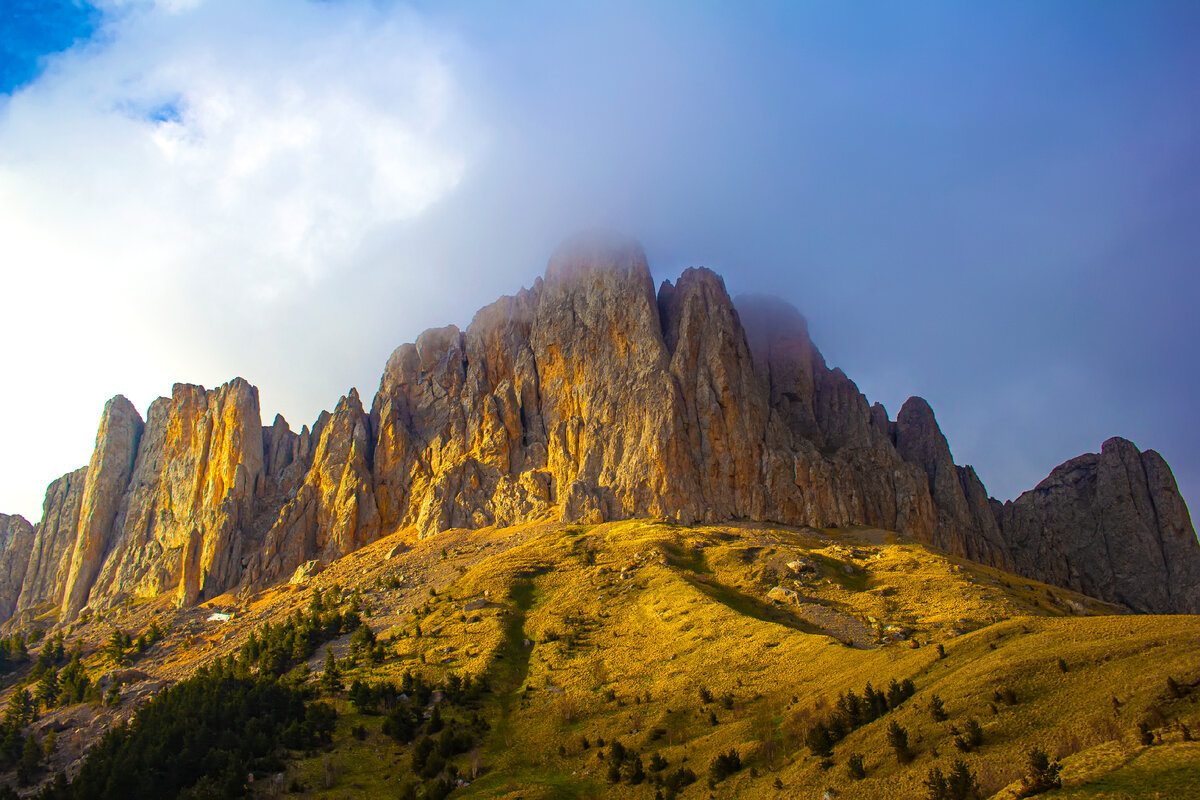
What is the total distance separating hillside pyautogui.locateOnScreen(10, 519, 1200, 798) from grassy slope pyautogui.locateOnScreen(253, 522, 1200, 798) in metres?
0.18

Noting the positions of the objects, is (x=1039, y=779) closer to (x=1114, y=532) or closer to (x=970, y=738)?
(x=970, y=738)

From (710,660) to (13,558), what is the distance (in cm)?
17100

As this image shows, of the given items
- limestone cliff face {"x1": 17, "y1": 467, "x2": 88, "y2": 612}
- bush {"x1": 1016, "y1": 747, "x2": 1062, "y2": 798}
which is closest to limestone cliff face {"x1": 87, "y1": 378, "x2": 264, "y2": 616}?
limestone cliff face {"x1": 17, "y1": 467, "x2": 88, "y2": 612}

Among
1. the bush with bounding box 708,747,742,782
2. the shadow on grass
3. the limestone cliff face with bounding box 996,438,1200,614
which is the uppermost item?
the limestone cliff face with bounding box 996,438,1200,614

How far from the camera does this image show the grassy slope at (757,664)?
94.3 feet

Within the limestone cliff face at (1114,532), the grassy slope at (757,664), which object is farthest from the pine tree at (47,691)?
the limestone cliff face at (1114,532)

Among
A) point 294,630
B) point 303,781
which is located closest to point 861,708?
point 303,781

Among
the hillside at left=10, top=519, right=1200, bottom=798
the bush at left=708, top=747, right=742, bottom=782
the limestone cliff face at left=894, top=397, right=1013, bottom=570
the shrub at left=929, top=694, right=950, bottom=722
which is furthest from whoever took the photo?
the limestone cliff face at left=894, top=397, right=1013, bottom=570

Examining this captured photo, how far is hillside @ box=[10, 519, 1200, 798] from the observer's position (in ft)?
96.1

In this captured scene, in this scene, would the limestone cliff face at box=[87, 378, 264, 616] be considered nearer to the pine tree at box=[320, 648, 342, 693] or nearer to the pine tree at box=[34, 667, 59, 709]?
the pine tree at box=[34, 667, 59, 709]

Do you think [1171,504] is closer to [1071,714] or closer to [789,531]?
[789,531]

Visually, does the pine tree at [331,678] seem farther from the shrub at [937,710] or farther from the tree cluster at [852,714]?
the shrub at [937,710]

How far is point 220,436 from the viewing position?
146 metres

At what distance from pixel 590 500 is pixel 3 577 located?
445ft
